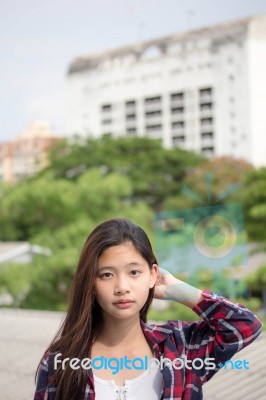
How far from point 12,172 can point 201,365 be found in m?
41.0

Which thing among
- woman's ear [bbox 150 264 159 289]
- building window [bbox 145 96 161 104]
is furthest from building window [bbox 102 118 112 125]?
woman's ear [bbox 150 264 159 289]

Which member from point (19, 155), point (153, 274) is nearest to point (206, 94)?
point (19, 155)

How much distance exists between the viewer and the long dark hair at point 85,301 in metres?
0.97

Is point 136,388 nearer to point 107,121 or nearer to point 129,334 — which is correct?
point 129,334

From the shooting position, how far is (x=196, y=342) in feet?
3.36

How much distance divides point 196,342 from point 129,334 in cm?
10

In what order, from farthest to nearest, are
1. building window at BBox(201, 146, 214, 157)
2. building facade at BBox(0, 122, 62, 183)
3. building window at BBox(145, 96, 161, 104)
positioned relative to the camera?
building facade at BBox(0, 122, 62, 183), building window at BBox(145, 96, 161, 104), building window at BBox(201, 146, 214, 157)

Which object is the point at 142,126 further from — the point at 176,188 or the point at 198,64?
the point at 176,188

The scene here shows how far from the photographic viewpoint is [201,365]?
1010 millimetres

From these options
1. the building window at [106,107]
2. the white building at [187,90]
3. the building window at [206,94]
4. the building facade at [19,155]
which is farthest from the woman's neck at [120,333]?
the building facade at [19,155]

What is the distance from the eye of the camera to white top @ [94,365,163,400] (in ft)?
3.18

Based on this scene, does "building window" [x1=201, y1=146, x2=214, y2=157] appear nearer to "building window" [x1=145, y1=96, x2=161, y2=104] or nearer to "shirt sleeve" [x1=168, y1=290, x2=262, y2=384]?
"building window" [x1=145, y1=96, x2=161, y2=104]

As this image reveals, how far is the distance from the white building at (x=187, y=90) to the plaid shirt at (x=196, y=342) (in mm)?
29962

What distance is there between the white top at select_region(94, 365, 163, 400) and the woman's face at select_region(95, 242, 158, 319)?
3.8 inches
